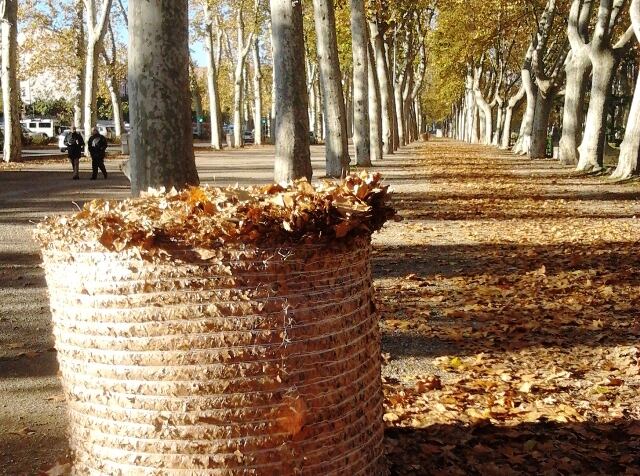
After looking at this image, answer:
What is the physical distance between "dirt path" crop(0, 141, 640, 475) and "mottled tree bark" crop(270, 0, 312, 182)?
2159 mm

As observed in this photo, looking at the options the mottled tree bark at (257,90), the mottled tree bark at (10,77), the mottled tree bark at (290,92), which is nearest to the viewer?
the mottled tree bark at (290,92)

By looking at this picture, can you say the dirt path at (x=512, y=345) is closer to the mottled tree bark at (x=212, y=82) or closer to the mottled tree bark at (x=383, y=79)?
the mottled tree bark at (x=383, y=79)

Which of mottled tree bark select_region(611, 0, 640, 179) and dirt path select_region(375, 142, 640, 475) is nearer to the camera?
dirt path select_region(375, 142, 640, 475)

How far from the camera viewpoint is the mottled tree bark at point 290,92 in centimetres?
1345

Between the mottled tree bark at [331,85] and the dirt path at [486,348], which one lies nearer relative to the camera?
the dirt path at [486,348]

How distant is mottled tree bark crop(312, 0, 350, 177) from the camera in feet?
65.3

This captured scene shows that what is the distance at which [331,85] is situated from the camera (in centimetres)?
2031

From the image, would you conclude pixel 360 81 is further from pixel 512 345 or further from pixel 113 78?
pixel 113 78

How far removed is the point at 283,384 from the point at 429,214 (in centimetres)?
1224

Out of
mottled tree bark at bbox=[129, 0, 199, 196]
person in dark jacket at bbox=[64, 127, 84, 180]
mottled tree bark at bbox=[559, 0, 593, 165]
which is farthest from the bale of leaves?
mottled tree bark at bbox=[559, 0, 593, 165]

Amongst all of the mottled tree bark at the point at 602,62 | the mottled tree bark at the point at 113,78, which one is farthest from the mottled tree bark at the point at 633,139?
the mottled tree bark at the point at 113,78

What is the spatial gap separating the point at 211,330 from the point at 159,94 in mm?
4585

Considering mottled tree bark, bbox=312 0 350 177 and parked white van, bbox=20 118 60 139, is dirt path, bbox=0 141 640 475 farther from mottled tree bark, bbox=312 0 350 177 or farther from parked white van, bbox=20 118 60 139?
parked white van, bbox=20 118 60 139

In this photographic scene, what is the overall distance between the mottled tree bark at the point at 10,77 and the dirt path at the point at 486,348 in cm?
1840
